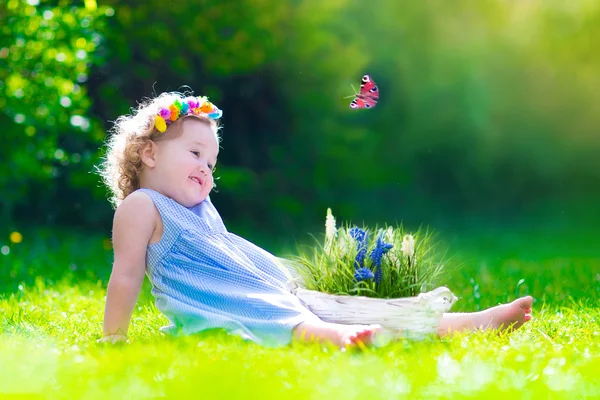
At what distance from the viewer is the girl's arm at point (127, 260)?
2.81 meters

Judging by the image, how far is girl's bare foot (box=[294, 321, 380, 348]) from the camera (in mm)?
2488

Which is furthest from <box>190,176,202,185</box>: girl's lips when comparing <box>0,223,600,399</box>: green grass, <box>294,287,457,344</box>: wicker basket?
<box>294,287,457,344</box>: wicker basket

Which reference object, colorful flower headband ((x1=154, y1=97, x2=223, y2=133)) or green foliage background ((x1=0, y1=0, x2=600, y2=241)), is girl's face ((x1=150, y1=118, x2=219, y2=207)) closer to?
colorful flower headband ((x1=154, y1=97, x2=223, y2=133))

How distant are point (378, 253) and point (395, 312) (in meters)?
0.22

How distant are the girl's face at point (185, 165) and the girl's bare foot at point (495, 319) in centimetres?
107

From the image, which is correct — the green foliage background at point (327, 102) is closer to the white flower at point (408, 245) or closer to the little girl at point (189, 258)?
the little girl at point (189, 258)

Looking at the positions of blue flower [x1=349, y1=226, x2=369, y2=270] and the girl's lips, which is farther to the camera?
the girl's lips

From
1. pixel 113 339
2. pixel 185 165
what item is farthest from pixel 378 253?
pixel 113 339

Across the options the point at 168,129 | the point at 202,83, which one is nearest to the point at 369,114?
the point at 202,83

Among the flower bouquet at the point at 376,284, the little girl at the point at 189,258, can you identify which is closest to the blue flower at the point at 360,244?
the flower bouquet at the point at 376,284

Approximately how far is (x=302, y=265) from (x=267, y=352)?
1.81ft

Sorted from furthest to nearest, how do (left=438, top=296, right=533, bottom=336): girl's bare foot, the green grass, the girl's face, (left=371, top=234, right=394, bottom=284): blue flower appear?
the girl's face, (left=438, top=296, right=533, bottom=336): girl's bare foot, (left=371, top=234, right=394, bottom=284): blue flower, the green grass

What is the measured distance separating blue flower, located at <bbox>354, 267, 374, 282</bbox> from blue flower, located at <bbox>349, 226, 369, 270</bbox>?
0.08m

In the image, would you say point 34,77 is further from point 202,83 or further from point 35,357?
point 35,357
